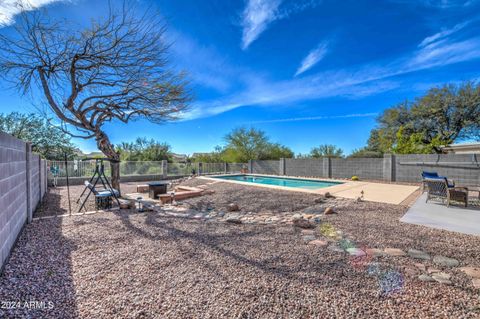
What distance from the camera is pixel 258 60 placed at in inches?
398

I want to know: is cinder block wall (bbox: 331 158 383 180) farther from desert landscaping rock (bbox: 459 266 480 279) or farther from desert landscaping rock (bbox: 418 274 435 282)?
desert landscaping rock (bbox: 418 274 435 282)

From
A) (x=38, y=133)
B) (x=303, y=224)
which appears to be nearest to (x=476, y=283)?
(x=303, y=224)

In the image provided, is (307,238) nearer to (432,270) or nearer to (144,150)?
(432,270)

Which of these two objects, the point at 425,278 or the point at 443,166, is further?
the point at 443,166

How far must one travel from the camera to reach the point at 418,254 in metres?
3.01

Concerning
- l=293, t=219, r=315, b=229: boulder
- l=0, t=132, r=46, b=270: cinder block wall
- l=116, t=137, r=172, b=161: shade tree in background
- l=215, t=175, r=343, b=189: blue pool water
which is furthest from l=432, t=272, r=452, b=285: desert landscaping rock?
l=116, t=137, r=172, b=161: shade tree in background

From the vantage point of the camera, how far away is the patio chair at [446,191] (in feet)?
18.4

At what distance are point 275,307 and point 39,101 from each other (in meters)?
9.08

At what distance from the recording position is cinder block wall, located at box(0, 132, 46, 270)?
260 cm

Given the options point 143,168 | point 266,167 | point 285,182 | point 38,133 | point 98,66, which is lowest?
point 285,182

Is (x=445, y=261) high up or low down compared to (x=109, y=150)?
down

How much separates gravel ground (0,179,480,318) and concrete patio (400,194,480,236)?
0.47 metres

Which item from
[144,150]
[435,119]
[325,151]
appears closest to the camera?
[435,119]

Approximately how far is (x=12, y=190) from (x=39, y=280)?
5.55 feet
